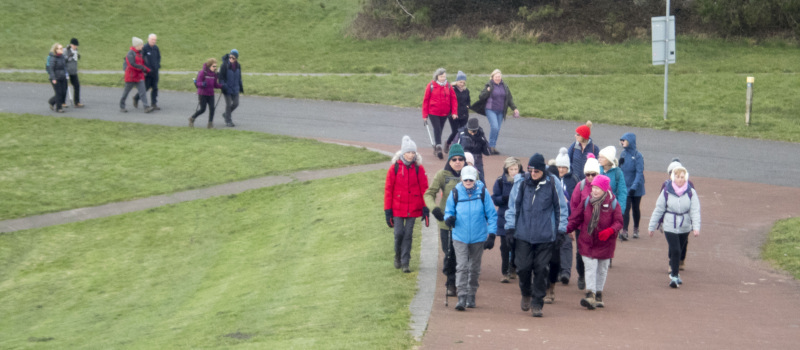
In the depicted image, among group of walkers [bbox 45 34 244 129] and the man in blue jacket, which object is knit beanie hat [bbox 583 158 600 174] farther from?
group of walkers [bbox 45 34 244 129]

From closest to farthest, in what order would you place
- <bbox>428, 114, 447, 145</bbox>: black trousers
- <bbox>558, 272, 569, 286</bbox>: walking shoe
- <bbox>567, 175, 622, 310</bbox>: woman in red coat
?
<bbox>567, 175, 622, 310</bbox>: woman in red coat < <bbox>558, 272, 569, 286</bbox>: walking shoe < <bbox>428, 114, 447, 145</bbox>: black trousers

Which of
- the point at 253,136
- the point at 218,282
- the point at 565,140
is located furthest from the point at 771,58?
the point at 218,282

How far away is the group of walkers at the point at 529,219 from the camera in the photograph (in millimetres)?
10305

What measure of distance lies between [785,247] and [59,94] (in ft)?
63.3

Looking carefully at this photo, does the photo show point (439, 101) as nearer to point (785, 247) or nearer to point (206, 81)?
point (206, 81)

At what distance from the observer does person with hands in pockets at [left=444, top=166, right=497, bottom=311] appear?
34.1ft

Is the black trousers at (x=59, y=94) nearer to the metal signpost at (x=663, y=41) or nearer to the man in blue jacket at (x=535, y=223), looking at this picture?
the metal signpost at (x=663, y=41)

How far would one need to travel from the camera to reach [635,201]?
1448 centimetres

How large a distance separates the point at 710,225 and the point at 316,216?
266 inches

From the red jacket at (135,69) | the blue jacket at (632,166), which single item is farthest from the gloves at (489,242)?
the red jacket at (135,69)

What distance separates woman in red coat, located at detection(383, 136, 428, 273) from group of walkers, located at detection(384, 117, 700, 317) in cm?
1

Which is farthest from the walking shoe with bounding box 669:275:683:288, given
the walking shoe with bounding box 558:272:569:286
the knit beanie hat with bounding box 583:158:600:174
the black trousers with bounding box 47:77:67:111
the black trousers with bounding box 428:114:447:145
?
the black trousers with bounding box 47:77:67:111

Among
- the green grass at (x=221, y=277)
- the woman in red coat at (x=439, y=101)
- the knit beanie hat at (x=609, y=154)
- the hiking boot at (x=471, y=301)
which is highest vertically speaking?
the woman in red coat at (x=439, y=101)

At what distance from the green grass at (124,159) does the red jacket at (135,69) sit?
1.62 meters
